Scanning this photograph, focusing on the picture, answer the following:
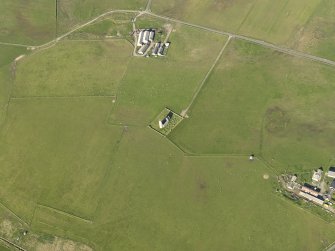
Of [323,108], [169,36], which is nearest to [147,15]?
[169,36]

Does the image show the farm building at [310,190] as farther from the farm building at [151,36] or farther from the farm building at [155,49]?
the farm building at [151,36]

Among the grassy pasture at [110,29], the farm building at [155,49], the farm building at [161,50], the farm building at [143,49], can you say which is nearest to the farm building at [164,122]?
the farm building at [161,50]

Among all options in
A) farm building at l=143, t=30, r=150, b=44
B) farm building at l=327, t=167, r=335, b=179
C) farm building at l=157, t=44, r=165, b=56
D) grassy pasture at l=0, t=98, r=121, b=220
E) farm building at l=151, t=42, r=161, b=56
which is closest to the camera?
farm building at l=327, t=167, r=335, b=179

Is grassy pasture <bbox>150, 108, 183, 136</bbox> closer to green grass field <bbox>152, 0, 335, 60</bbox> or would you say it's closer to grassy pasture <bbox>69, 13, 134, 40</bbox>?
grassy pasture <bbox>69, 13, 134, 40</bbox>

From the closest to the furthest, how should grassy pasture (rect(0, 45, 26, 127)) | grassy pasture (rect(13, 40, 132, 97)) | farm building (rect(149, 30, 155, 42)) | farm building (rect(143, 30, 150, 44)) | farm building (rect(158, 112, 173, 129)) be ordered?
farm building (rect(158, 112, 173, 129)) → grassy pasture (rect(13, 40, 132, 97)) → grassy pasture (rect(0, 45, 26, 127)) → farm building (rect(143, 30, 150, 44)) → farm building (rect(149, 30, 155, 42))

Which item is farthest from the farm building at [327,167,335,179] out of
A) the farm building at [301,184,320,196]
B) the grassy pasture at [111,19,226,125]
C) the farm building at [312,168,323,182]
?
the grassy pasture at [111,19,226,125]

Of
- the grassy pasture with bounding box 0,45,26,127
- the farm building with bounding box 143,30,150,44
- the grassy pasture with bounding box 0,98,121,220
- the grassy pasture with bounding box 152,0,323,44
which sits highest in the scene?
the grassy pasture with bounding box 152,0,323,44

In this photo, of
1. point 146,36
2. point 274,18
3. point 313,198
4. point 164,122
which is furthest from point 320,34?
point 164,122
